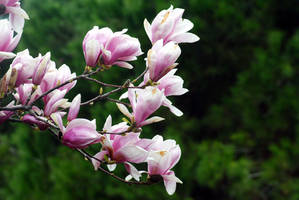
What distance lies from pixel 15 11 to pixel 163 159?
29cm

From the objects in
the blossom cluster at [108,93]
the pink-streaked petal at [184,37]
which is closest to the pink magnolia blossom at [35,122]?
the blossom cluster at [108,93]

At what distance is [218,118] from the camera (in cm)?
302

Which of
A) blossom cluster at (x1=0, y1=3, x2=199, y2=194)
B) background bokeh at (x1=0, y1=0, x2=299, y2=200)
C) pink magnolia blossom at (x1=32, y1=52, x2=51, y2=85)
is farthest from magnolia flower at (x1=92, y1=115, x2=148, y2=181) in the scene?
background bokeh at (x1=0, y1=0, x2=299, y2=200)

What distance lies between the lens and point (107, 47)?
532 mm

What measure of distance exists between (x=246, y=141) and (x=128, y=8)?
131 cm

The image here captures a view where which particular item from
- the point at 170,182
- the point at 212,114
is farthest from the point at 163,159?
the point at 212,114

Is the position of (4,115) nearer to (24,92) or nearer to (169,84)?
(24,92)

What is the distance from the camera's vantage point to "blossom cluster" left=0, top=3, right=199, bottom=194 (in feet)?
1.58

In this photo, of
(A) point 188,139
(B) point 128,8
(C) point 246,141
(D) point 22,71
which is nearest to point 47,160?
(A) point 188,139

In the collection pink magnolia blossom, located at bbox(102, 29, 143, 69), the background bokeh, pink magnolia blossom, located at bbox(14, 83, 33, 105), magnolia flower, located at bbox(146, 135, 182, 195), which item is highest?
pink magnolia blossom, located at bbox(102, 29, 143, 69)

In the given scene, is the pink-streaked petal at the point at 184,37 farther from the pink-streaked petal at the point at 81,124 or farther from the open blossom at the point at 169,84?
the pink-streaked petal at the point at 81,124

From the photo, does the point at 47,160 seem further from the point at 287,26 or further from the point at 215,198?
the point at 287,26

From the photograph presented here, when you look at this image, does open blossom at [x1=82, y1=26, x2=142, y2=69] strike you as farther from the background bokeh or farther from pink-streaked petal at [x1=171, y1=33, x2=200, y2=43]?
the background bokeh

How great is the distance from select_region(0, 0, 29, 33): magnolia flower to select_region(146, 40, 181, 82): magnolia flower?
0.61 ft
